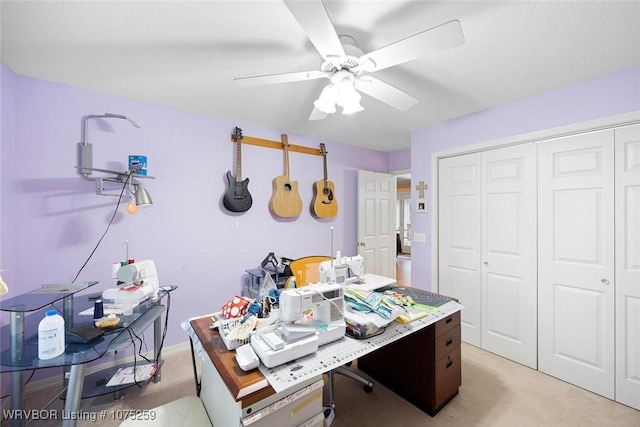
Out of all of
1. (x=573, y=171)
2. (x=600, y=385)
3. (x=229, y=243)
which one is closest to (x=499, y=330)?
(x=600, y=385)

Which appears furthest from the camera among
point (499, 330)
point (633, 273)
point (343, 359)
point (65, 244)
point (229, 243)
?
point (229, 243)

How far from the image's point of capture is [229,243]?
2768 millimetres

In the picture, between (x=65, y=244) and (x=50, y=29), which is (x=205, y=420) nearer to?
(x=65, y=244)

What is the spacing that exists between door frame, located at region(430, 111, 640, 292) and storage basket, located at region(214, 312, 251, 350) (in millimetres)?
2375

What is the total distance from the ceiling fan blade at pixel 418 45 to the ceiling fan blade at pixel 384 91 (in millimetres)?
128

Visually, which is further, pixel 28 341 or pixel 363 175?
pixel 363 175

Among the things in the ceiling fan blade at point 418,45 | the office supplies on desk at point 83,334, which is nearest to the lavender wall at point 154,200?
Result: the office supplies on desk at point 83,334

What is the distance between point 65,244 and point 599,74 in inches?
169

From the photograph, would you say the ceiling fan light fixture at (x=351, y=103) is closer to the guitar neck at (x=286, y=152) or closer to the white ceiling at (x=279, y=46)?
the white ceiling at (x=279, y=46)

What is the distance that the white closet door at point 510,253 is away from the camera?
2.26m

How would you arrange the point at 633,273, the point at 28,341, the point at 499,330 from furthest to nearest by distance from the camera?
the point at 499,330 < the point at 633,273 < the point at 28,341

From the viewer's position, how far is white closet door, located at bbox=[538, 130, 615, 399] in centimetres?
190

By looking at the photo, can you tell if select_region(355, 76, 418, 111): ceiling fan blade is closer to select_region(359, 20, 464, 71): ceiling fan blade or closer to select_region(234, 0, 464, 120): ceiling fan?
select_region(234, 0, 464, 120): ceiling fan

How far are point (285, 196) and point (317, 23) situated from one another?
83.3 inches
